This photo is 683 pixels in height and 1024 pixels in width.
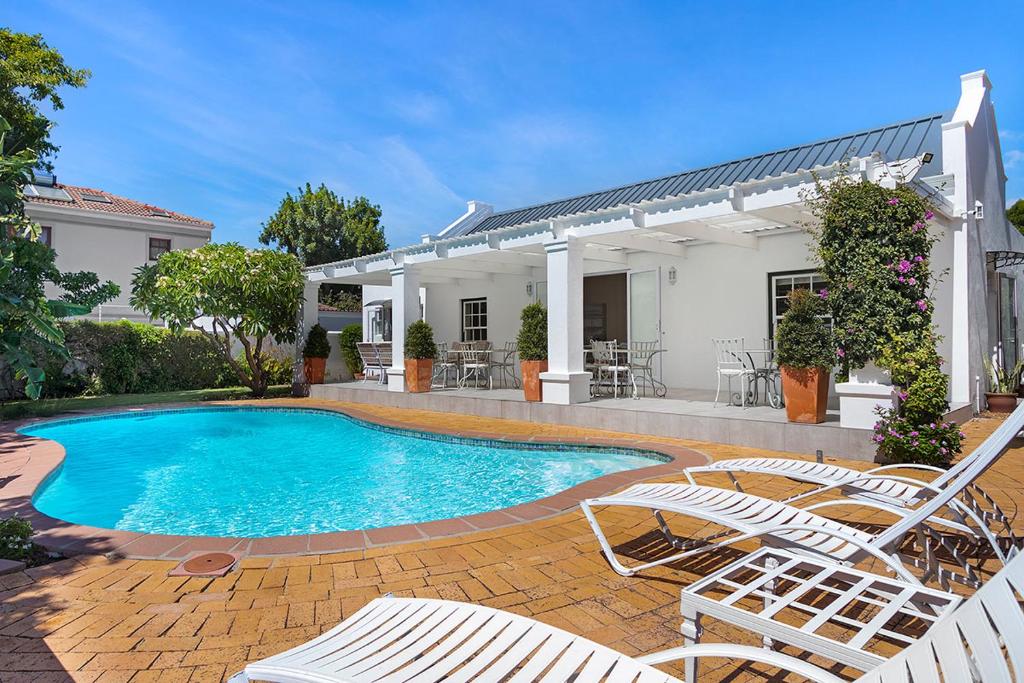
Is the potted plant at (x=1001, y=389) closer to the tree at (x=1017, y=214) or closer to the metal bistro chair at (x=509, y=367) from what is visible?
the metal bistro chair at (x=509, y=367)

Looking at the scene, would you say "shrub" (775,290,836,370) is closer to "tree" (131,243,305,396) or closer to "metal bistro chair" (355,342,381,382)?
"metal bistro chair" (355,342,381,382)

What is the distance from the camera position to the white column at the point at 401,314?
476 inches

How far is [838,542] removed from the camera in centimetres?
240

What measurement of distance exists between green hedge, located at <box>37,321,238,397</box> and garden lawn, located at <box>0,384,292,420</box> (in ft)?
1.22

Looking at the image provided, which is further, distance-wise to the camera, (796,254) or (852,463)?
(796,254)

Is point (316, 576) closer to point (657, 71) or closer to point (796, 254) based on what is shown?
point (796, 254)

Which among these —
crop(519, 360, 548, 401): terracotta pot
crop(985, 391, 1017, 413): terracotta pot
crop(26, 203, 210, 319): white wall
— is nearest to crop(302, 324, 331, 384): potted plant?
crop(519, 360, 548, 401): terracotta pot

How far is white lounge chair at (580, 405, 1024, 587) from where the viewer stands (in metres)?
2.03

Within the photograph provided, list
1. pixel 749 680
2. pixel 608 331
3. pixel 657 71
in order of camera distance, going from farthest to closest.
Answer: pixel 657 71, pixel 608 331, pixel 749 680

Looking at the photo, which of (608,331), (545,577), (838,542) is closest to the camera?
(838,542)

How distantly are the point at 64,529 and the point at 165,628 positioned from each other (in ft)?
6.76

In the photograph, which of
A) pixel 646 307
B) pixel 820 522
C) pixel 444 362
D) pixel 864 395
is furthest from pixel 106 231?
pixel 820 522

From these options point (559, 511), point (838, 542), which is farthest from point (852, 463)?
point (838, 542)

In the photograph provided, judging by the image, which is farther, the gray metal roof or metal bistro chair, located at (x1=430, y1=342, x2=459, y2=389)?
metal bistro chair, located at (x1=430, y1=342, x2=459, y2=389)
